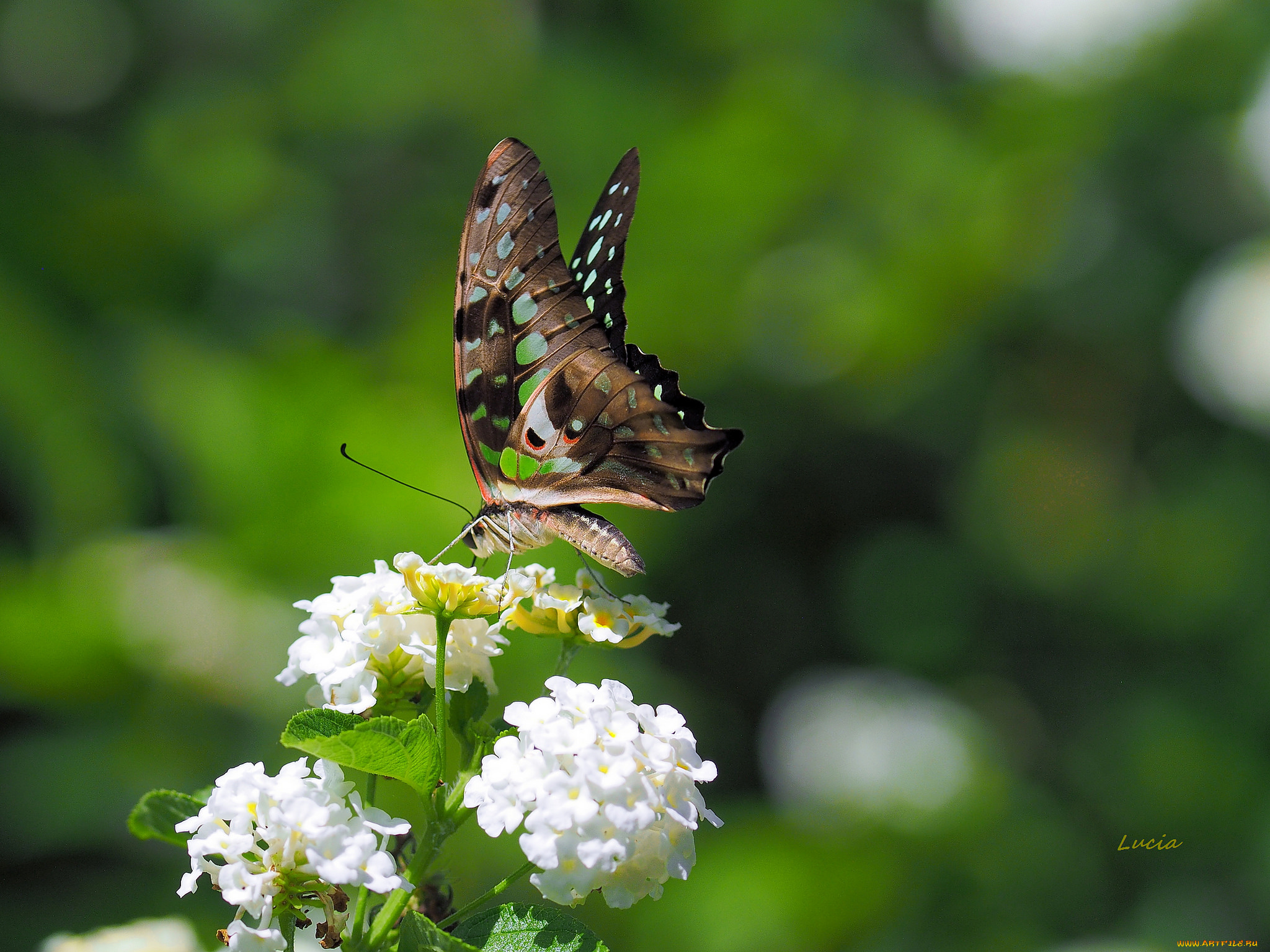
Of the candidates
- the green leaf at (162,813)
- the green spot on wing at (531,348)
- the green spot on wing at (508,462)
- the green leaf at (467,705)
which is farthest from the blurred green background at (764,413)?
the green leaf at (162,813)

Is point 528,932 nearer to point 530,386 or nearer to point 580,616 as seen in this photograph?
point 580,616

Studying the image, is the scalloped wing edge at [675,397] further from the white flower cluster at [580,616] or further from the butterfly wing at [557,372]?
the white flower cluster at [580,616]

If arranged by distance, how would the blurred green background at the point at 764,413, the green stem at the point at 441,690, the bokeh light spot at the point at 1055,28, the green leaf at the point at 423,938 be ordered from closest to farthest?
the green leaf at the point at 423,938 < the green stem at the point at 441,690 < the blurred green background at the point at 764,413 < the bokeh light spot at the point at 1055,28

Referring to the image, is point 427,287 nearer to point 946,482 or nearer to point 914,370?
A: point 914,370

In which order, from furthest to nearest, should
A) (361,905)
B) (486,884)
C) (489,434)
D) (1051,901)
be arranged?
1. (1051,901)
2. (486,884)
3. (489,434)
4. (361,905)

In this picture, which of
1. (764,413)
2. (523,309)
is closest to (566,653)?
(523,309)

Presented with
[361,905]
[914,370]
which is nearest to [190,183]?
[914,370]
